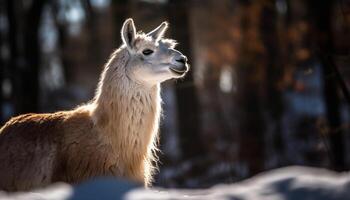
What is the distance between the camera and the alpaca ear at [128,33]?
8.62 metres

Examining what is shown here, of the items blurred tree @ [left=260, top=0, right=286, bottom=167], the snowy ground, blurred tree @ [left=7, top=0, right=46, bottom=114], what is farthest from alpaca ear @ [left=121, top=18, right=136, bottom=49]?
blurred tree @ [left=7, top=0, right=46, bottom=114]

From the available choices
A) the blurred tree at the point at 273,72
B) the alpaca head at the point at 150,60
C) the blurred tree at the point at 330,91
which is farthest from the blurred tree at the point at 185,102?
the alpaca head at the point at 150,60

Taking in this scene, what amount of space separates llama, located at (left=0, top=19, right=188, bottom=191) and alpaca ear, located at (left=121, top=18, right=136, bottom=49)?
2 centimetres

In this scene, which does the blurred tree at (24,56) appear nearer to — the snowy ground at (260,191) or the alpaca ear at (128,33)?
the alpaca ear at (128,33)

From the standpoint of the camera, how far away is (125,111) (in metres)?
8.28

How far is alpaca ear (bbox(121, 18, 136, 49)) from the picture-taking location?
862 cm

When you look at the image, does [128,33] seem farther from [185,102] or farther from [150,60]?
[185,102]

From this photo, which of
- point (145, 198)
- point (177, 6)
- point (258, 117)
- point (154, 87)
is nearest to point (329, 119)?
point (258, 117)

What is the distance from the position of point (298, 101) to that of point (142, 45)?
56.7 feet

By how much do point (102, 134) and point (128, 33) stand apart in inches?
52.6

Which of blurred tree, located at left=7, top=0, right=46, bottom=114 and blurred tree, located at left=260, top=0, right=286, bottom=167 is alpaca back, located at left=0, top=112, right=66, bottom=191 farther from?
blurred tree, located at left=7, top=0, right=46, bottom=114

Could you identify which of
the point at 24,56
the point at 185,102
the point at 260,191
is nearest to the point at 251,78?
the point at 185,102

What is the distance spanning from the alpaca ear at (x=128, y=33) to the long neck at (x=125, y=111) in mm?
240

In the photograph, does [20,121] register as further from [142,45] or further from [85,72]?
[85,72]
